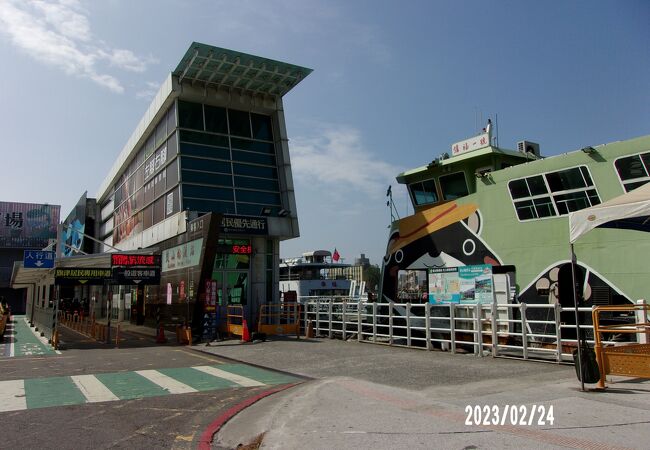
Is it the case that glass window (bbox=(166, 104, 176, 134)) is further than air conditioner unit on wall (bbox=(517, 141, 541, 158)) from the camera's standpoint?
Yes

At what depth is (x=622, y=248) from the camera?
12.3 meters

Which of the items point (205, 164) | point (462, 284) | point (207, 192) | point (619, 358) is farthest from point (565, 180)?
point (205, 164)

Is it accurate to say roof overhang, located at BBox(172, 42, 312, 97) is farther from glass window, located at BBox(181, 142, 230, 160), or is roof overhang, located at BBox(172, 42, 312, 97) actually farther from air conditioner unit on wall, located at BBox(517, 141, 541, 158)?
air conditioner unit on wall, located at BBox(517, 141, 541, 158)

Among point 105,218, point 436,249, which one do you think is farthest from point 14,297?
point 436,249

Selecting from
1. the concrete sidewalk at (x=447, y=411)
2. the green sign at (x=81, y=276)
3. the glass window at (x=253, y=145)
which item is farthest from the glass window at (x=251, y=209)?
the concrete sidewalk at (x=447, y=411)

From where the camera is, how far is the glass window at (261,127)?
2700cm

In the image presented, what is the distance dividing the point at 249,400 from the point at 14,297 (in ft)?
241

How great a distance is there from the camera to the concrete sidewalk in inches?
201

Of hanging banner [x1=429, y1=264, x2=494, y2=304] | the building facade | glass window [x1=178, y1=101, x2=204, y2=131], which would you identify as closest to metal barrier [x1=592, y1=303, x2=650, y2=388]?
hanging banner [x1=429, y1=264, x2=494, y2=304]

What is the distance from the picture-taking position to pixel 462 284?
16.0 meters

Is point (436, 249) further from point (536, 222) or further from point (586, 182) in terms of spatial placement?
point (586, 182)

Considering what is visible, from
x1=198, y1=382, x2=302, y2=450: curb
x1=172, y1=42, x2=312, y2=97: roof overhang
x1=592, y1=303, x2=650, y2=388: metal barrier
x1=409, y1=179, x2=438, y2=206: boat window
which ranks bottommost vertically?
x1=198, y1=382, x2=302, y2=450: curb

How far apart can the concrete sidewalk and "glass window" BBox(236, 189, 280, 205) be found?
1579 cm

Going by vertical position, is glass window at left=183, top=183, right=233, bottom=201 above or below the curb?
above
